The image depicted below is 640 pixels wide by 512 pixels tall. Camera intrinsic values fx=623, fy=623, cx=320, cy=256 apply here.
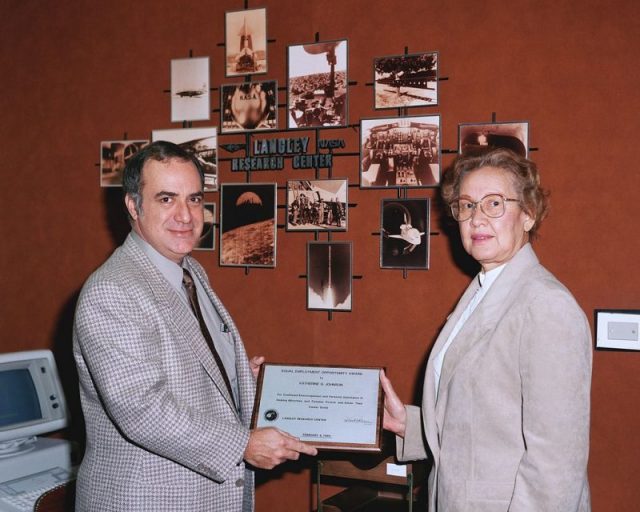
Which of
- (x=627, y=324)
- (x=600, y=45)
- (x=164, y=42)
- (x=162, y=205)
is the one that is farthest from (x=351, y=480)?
(x=164, y=42)

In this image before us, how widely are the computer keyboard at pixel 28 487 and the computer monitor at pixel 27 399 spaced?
171mm

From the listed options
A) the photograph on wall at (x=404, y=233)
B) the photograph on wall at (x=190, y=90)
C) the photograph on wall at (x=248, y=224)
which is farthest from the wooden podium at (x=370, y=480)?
the photograph on wall at (x=190, y=90)

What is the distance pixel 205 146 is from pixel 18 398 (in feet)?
4.82

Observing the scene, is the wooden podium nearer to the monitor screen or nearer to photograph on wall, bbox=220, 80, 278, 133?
the monitor screen

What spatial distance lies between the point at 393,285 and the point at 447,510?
120cm

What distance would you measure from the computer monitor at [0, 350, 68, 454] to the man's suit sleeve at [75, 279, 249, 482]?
3.28 ft

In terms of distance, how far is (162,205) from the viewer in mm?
2102

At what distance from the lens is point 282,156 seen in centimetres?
305

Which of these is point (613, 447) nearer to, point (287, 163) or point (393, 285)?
point (393, 285)

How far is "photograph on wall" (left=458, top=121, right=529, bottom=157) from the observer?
8.63ft

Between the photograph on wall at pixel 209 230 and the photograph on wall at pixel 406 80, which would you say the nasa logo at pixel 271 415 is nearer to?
the photograph on wall at pixel 209 230

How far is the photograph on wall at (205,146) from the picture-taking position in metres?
3.17

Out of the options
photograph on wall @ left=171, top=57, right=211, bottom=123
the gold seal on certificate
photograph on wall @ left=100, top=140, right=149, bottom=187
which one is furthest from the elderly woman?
photograph on wall @ left=100, top=140, right=149, bottom=187

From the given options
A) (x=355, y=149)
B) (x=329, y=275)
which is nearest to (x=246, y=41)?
(x=355, y=149)
